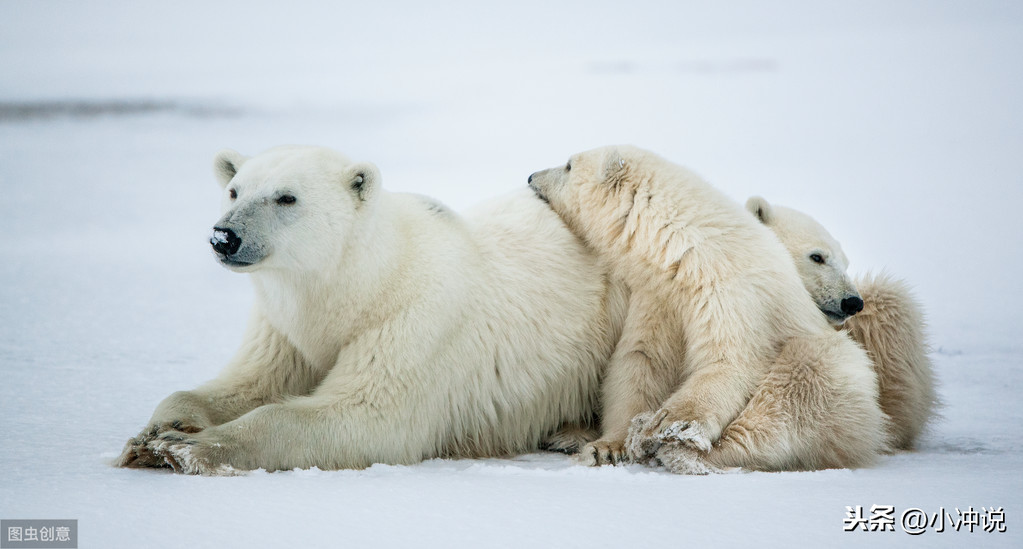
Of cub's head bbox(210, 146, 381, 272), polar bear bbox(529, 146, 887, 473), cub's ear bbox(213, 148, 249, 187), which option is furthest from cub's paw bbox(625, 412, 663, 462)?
cub's ear bbox(213, 148, 249, 187)

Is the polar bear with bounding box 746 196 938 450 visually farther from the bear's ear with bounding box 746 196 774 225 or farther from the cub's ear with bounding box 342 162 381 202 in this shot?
the cub's ear with bounding box 342 162 381 202

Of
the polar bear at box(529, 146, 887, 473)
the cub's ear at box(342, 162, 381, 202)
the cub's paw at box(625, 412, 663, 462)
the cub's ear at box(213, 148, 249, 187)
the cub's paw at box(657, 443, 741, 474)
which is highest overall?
the cub's ear at box(213, 148, 249, 187)

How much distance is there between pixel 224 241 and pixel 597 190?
176 cm

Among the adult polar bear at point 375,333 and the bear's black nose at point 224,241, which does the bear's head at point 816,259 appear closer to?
the adult polar bear at point 375,333

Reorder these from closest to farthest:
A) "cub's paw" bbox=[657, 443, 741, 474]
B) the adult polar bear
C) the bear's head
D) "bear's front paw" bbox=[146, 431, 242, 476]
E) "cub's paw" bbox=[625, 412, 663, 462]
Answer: "bear's front paw" bbox=[146, 431, 242, 476], the adult polar bear, "cub's paw" bbox=[657, 443, 741, 474], "cub's paw" bbox=[625, 412, 663, 462], the bear's head

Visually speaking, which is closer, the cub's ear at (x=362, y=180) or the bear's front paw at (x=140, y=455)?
the bear's front paw at (x=140, y=455)

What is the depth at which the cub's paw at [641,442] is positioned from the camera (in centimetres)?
348

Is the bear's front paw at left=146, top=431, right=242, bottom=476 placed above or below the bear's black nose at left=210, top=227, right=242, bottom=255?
below

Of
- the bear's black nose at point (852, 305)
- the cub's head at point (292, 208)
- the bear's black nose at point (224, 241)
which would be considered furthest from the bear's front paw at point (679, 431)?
the bear's black nose at point (224, 241)

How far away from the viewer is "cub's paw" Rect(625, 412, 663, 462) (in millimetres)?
3477

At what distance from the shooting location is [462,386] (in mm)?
3758

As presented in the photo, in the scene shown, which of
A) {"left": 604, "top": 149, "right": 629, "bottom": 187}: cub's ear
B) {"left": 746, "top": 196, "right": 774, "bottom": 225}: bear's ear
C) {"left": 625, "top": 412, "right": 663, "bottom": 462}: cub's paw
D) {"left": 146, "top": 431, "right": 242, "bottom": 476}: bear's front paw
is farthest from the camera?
{"left": 746, "top": 196, "right": 774, "bottom": 225}: bear's ear

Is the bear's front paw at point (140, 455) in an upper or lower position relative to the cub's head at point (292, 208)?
lower

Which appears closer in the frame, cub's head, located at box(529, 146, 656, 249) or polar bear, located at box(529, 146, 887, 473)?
polar bear, located at box(529, 146, 887, 473)
